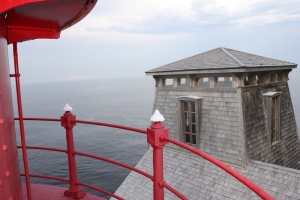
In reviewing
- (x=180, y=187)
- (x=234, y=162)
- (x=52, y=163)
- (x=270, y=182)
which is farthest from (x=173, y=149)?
(x=52, y=163)

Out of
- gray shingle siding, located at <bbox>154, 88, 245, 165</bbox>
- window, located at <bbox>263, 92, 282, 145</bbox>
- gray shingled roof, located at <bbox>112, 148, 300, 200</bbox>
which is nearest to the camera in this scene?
gray shingled roof, located at <bbox>112, 148, 300, 200</bbox>

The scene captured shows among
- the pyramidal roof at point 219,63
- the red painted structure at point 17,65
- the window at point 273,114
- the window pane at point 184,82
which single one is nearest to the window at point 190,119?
the window pane at point 184,82

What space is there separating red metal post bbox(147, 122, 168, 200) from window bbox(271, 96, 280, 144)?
34.8 ft

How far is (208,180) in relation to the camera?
409 inches

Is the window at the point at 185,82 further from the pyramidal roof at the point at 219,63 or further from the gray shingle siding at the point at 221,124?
the pyramidal roof at the point at 219,63

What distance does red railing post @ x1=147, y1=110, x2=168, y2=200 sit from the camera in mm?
2453

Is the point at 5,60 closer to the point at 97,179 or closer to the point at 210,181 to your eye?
the point at 210,181

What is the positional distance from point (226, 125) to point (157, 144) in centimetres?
886

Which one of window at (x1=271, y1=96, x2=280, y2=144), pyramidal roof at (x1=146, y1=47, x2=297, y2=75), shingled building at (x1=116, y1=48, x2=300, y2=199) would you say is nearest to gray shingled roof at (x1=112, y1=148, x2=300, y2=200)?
shingled building at (x1=116, y1=48, x2=300, y2=199)

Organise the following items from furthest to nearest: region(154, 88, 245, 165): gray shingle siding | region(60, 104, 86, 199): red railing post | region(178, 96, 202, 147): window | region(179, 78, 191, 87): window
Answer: region(179, 78, 191, 87): window, region(178, 96, 202, 147): window, region(154, 88, 245, 165): gray shingle siding, region(60, 104, 86, 199): red railing post

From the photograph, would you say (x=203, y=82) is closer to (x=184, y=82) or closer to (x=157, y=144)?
(x=184, y=82)

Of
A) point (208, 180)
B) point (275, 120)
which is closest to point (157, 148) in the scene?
point (208, 180)

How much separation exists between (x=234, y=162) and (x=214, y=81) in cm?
331

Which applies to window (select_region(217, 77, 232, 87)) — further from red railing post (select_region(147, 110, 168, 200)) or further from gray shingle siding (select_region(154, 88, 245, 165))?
red railing post (select_region(147, 110, 168, 200))
